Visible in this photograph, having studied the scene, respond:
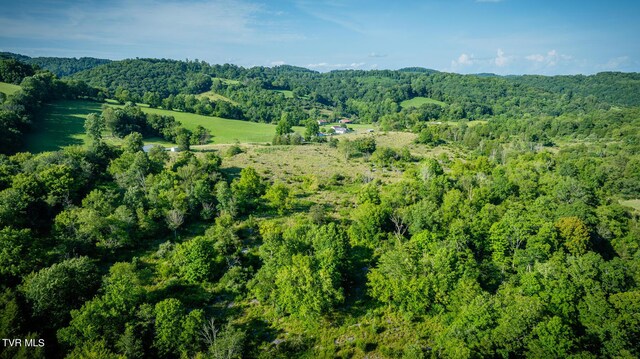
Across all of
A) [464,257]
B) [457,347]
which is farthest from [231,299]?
[464,257]

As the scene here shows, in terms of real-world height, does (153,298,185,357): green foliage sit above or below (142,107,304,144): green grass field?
below

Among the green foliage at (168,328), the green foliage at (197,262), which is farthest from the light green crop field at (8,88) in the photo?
the green foliage at (168,328)

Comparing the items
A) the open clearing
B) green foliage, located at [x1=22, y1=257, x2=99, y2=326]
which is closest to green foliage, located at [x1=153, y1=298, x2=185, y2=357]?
green foliage, located at [x1=22, y1=257, x2=99, y2=326]

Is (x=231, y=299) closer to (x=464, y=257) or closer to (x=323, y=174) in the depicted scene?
(x=464, y=257)

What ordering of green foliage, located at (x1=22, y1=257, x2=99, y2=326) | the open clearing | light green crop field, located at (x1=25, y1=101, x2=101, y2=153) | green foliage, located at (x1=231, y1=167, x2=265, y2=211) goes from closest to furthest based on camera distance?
green foliage, located at (x1=22, y1=257, x2=99, y2=326)
green foliage, located at (x1=231, y1=167, x2=265, y2=211)
light green crop field, located at (x1=25, y1=101, x2=101, y2=153)
the open clearing

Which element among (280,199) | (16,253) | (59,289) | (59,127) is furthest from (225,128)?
(59,289)

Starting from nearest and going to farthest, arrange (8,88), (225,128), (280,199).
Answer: (280,199), (8,88), (225,128)

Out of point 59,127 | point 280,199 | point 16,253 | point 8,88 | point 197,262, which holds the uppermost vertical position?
point 8,88

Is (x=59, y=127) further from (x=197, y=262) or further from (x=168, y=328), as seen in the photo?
(x=168, y=328)

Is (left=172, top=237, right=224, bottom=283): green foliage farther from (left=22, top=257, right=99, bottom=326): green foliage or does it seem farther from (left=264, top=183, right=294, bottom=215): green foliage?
(left=264, top=183, right=294, bottom=215): green foliage
